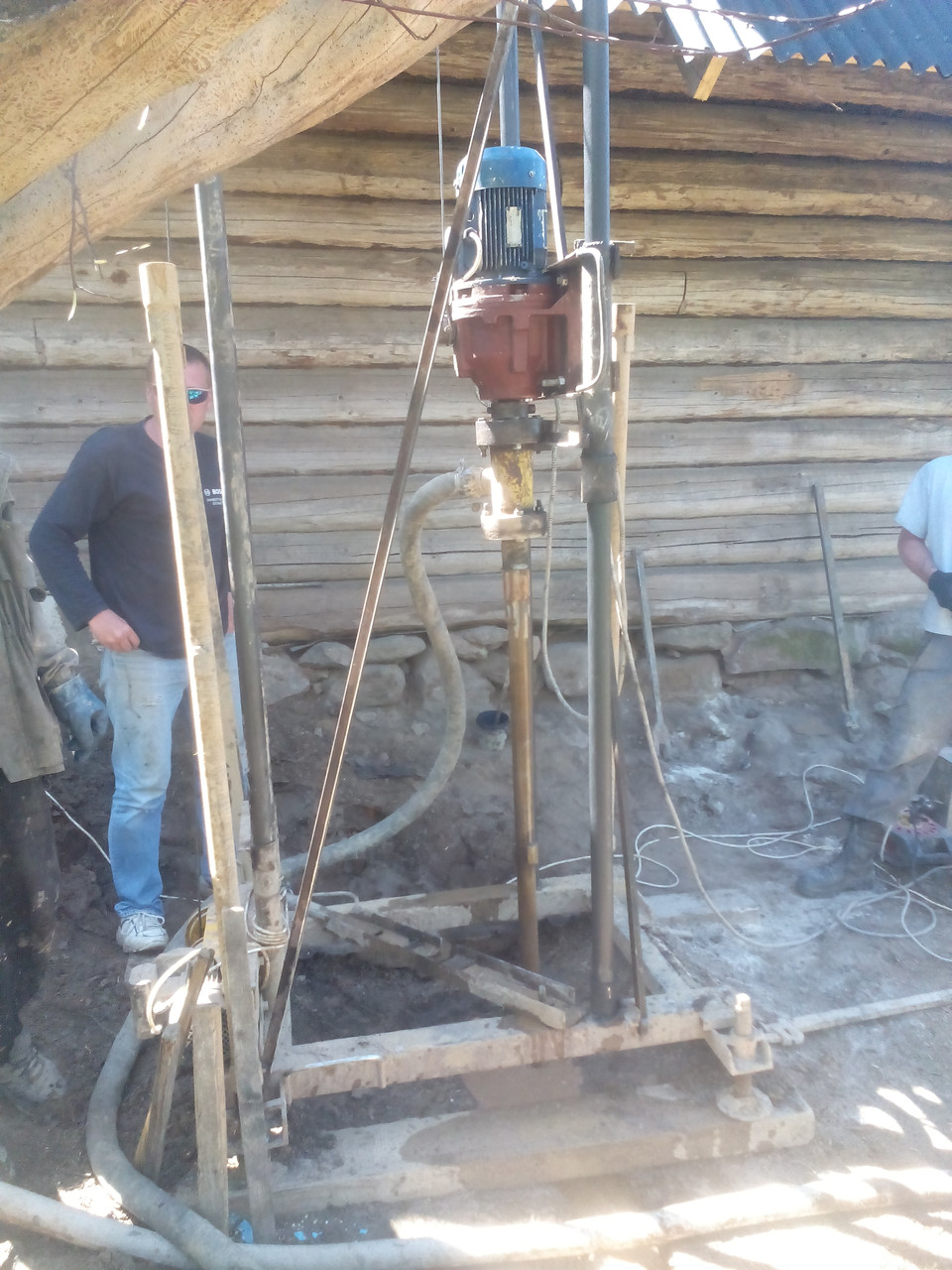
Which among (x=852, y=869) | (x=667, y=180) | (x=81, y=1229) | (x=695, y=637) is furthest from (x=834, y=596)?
(x=81, y=1229)

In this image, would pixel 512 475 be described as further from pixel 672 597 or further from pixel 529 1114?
pixel 672 597

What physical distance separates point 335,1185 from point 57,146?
2.22 m

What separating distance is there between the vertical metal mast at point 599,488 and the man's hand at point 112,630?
167 centimetres

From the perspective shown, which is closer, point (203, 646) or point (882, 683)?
point (203, 646)

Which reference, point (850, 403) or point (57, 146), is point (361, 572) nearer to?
point (850, 403)

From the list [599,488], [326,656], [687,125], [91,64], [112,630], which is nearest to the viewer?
[91,64]

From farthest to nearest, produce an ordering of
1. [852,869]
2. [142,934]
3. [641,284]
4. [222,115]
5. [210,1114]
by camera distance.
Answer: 1. [641,284]
2. [852,869]
3. [142,934]
4. [210,1114]
5. [222,115]

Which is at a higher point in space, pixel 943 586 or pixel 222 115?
pixel 222 115

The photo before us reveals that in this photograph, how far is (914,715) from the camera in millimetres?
3854

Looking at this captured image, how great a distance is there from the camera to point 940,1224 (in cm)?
232

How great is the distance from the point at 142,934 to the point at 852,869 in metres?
2.85

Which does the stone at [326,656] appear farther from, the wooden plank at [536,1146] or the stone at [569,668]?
the wooden plank at [536,1146]

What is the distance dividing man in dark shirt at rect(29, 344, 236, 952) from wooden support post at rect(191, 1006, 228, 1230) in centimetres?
139

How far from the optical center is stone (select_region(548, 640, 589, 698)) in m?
5.16
